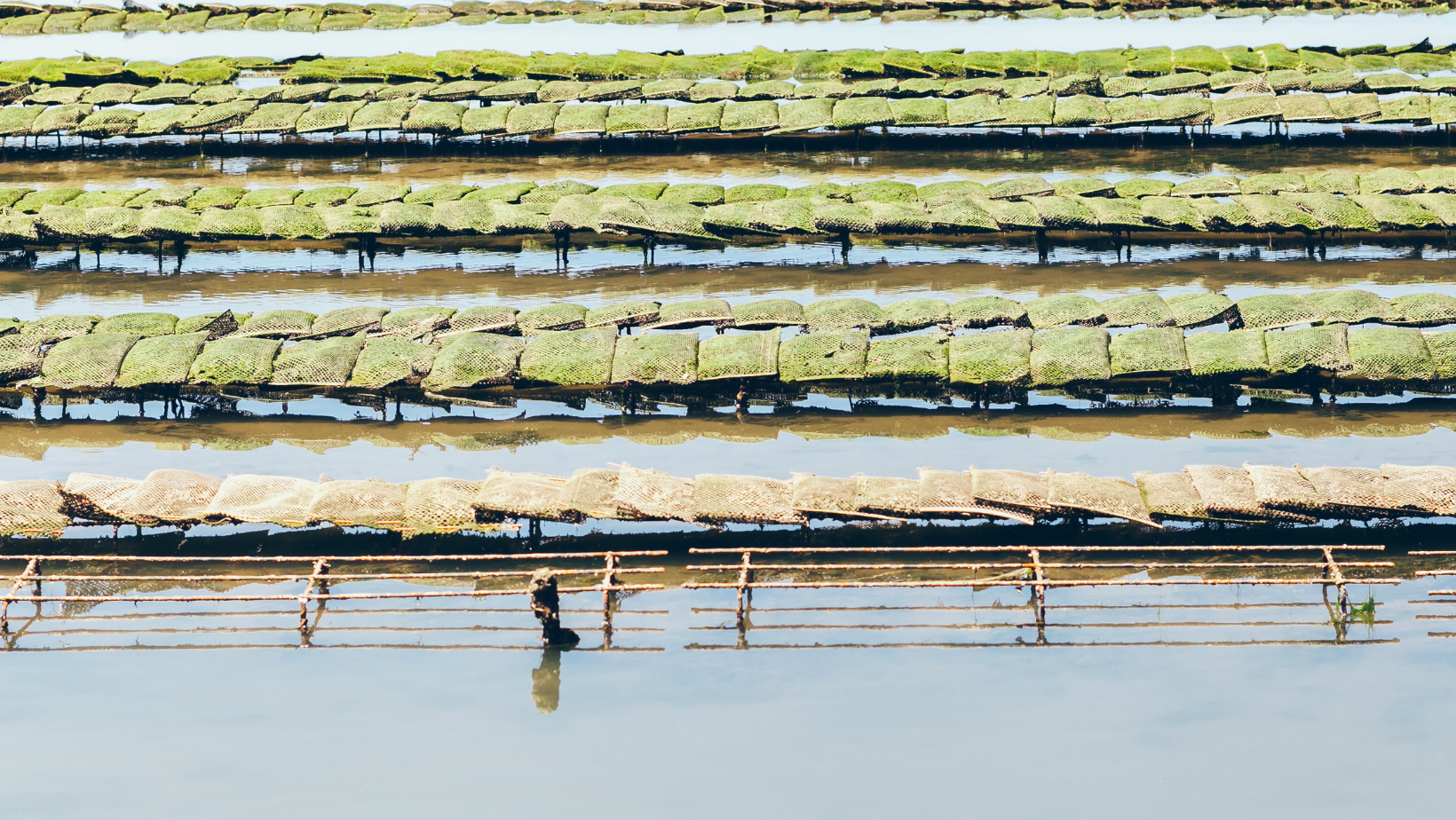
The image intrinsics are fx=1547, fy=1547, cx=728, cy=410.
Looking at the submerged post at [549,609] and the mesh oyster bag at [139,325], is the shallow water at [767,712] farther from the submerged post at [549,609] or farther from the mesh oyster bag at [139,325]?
the mesh oyster bag at [139,325]

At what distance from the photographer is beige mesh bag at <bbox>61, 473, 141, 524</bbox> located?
28.6 m

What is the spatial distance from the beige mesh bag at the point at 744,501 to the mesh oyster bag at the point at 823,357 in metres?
5.03

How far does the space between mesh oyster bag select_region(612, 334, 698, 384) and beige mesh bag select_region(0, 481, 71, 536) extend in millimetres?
11283

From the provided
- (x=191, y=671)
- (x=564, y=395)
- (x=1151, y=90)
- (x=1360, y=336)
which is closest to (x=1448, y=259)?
(x=1360, y=336)

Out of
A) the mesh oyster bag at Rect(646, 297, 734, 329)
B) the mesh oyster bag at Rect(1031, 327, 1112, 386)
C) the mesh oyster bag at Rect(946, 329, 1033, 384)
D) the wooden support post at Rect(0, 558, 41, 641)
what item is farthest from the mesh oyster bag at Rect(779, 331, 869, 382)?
the wooden support post at Rect(0, 558, 41, 641)

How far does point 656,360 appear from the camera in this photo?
33656mm

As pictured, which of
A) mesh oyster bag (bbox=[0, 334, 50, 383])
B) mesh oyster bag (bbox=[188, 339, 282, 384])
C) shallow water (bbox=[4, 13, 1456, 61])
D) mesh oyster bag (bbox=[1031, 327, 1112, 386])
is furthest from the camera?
shallow water (bbox=[4, 13, 1456, 61])

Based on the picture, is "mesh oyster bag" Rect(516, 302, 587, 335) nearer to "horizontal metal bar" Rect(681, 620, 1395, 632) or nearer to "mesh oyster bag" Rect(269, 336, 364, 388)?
"mesh oyster bag" Rect(269, 336, 364, 388)

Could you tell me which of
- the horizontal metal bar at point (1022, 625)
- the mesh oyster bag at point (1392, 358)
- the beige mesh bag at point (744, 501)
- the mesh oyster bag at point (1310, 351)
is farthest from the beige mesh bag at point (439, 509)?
the mesh oyster bag at point (1392, 358)

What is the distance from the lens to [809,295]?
40.3m

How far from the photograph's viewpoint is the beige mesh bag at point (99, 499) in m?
28.6

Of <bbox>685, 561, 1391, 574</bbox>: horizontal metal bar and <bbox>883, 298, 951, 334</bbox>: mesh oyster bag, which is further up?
<bbox>883, 298, 951, 334</bbox>: mesh oyster bag

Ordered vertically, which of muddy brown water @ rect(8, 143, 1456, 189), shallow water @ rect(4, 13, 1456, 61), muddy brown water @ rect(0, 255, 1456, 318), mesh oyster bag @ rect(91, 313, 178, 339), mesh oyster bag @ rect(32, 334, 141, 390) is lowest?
mesh oyster bag @ rect(32, 334, 141, 390)

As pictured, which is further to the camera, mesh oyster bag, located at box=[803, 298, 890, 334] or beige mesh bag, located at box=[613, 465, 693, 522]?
mesh oyster bag, located at box=[803, 298, 890, 334]
